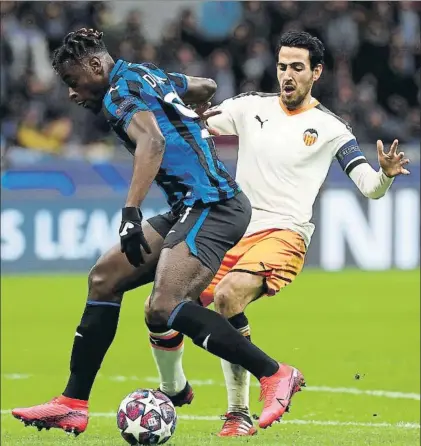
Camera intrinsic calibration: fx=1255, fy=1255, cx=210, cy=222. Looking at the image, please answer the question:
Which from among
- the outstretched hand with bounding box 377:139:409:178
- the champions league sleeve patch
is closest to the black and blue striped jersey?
the outstretched hand with bounding box 377:139:409:178

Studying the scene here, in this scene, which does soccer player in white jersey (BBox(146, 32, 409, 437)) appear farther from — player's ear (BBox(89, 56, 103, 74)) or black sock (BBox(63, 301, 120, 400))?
player's ear (BBox(89, 56, 103, 74))

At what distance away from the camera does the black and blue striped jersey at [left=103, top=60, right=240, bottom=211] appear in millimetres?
6171

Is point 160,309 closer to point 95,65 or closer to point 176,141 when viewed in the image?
point 176,141

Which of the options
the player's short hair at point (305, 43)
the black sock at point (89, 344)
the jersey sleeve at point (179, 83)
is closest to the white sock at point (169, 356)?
the black sock at point (89, 344)

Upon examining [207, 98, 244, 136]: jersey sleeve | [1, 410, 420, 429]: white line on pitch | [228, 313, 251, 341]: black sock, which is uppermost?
[207, 98, 244, 136]: jersey sleeve

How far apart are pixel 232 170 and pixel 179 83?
8.52m

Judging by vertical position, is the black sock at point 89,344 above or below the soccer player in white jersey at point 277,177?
below

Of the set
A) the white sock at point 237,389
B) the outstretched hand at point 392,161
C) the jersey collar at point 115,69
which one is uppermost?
the jersey collar at point 115,69

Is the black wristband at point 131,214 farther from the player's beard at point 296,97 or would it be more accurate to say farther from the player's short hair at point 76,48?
the player's beard at point 296,97

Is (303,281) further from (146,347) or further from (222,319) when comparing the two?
(222,319)

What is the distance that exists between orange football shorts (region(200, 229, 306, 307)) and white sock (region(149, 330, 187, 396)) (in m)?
0.36

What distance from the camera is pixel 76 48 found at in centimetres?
616

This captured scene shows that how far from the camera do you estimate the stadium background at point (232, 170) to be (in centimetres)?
999

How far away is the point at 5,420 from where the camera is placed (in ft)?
26.6
